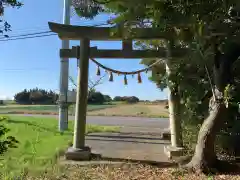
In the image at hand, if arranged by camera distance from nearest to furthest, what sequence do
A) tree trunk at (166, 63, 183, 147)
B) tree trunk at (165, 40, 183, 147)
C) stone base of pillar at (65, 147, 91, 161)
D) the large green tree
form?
1. the large green tree
2. stone base of pillar at (65, 147, 91, 161)
3. tree trunk at (165, 40, 183, 147)
4. tree trunk at (166, 63, 183, 147)

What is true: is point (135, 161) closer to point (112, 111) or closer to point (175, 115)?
point (175, 115)

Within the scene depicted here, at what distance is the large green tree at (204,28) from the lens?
4.67 meters

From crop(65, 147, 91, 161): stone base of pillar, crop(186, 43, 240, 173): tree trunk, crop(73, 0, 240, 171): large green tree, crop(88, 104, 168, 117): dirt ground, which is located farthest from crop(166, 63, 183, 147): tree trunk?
crop(88, 104, 168, 117): dirt ground

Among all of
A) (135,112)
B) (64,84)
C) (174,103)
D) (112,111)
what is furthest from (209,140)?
(112,111)

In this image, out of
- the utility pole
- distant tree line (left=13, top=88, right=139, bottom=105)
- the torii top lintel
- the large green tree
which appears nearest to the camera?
the large green tree

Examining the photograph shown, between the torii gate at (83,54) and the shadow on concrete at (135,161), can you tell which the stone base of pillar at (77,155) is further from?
the shadow on concrete at (135,161)

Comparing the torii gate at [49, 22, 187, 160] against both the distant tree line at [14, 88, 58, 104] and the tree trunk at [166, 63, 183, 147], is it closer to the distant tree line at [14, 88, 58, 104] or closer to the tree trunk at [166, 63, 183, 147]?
the tree trunk at [166, 63, 183, 147]

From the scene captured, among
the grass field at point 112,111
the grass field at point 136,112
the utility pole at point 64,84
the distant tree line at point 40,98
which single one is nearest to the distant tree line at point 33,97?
the distant tree line at point 40,98

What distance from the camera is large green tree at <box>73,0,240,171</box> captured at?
15.3 feet

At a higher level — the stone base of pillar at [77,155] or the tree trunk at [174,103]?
the tree trunk at [174,103]

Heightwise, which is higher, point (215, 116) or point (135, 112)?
point (215, 116)

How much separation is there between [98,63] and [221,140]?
3.78 m

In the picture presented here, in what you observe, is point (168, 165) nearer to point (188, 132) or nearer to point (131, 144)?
point (188, 132)

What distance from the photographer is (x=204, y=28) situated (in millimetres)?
5254
